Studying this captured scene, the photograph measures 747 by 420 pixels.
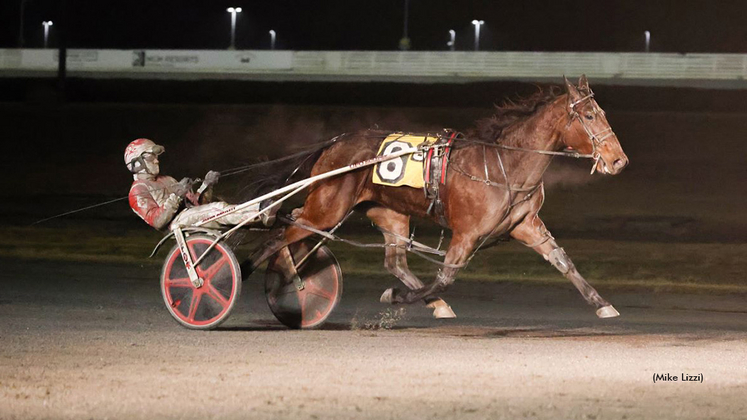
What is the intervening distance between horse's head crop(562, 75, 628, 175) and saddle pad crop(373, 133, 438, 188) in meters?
1.05

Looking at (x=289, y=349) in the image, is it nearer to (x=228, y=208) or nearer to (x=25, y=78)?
(x=228, y=208)

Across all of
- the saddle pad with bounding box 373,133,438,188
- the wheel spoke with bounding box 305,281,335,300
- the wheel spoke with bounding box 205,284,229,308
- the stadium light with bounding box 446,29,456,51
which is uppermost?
the stadium light with bounding box 446,29,456,51

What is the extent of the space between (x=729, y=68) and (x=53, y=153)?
18.4 m

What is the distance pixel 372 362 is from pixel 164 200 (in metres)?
2.23

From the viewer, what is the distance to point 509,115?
853 cm

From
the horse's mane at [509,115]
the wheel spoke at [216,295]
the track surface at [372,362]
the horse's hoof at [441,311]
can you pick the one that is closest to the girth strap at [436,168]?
the horse's mane at [509,115]

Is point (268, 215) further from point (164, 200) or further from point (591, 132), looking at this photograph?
point (591, 132)

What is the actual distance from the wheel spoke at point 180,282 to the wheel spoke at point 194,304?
0.06 m

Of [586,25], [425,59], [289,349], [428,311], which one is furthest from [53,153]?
[586,25]

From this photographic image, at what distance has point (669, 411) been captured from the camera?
5.62m

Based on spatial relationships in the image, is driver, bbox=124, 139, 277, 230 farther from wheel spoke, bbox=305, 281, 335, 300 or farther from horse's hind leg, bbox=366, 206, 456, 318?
horse's hind leg, bbox=366, 206, 456, 318

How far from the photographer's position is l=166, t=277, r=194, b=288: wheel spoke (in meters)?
8.05

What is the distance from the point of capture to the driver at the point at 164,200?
8.12 metres

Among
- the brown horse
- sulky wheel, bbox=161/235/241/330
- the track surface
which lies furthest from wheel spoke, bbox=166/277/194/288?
the brown horse
